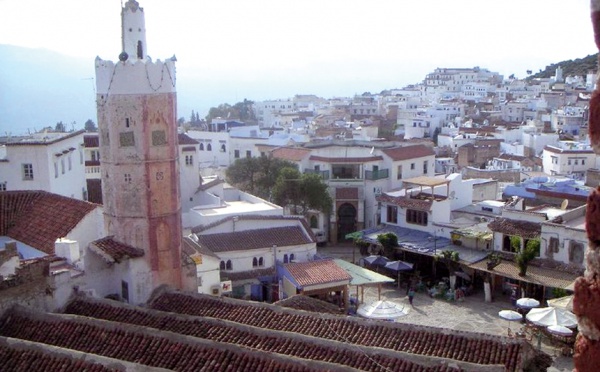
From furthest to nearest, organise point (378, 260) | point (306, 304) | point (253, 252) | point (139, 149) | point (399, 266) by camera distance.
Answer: point (378, 260)
point (399, 266)
point (253, 252)
point (306, 304)
point (139, 149)

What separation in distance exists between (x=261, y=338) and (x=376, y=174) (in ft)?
84.2

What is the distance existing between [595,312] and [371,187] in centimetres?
3430

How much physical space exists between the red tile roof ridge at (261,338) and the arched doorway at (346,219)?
23049mm

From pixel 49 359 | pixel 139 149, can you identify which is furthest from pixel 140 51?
pixel 49 359

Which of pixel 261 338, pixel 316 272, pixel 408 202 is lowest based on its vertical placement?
pixel 316 272

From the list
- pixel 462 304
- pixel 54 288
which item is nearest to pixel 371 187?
→ pixel 462 304

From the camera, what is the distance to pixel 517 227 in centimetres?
2670

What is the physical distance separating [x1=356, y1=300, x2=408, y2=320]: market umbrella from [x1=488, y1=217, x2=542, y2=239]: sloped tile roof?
781 cm

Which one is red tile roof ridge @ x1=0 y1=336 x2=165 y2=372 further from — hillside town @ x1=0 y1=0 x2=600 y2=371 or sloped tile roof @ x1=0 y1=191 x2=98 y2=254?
sloped tile roof @ x1=0 y1=191 x2=98 y2=254

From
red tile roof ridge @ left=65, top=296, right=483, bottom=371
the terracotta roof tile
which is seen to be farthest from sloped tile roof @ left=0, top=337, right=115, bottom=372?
the terracotta roof tile

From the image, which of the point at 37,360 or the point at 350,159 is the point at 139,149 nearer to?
the point at 37,360

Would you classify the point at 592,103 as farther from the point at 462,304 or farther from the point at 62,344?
the point at 462,304

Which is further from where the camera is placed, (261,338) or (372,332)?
(372,332)

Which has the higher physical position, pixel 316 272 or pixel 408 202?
pixel 408 202
